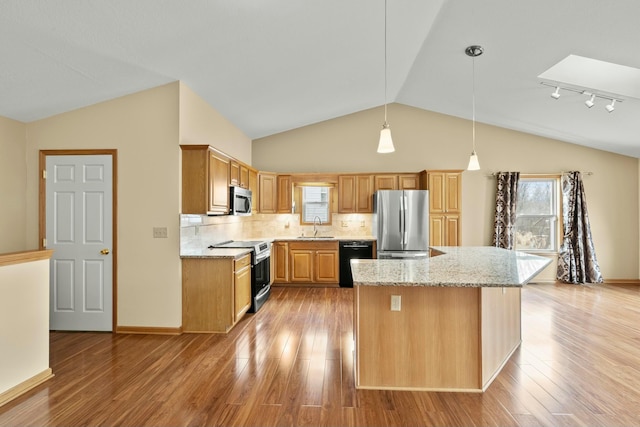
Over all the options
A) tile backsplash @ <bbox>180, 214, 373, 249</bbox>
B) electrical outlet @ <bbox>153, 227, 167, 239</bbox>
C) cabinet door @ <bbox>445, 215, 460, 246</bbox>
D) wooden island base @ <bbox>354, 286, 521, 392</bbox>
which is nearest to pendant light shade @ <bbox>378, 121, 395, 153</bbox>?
wooden island base @ <bbox>354, 286, 521, 392</bbox>

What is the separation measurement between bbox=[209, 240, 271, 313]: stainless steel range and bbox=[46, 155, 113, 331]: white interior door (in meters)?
1.28

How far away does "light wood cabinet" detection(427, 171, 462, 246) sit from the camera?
6090mm

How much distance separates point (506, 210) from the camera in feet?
21.1

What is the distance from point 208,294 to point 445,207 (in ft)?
14.1

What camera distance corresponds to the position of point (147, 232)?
376 centimetres

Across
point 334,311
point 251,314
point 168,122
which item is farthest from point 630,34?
point 251,314

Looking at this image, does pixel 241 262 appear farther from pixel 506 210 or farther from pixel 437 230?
pixel 506 210

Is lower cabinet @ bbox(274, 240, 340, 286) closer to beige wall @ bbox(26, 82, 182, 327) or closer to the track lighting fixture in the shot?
beige wall @ bbox(26, 82, 182, 327)

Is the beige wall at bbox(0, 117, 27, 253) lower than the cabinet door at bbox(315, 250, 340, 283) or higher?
higher

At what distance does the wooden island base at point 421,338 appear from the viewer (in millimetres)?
2520

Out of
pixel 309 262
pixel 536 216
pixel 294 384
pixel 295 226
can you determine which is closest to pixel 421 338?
pixel 294 384

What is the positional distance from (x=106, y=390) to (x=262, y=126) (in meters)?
4.61

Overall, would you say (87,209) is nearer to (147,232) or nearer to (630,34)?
(147,232)

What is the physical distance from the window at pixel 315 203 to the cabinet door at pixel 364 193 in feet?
2.06
